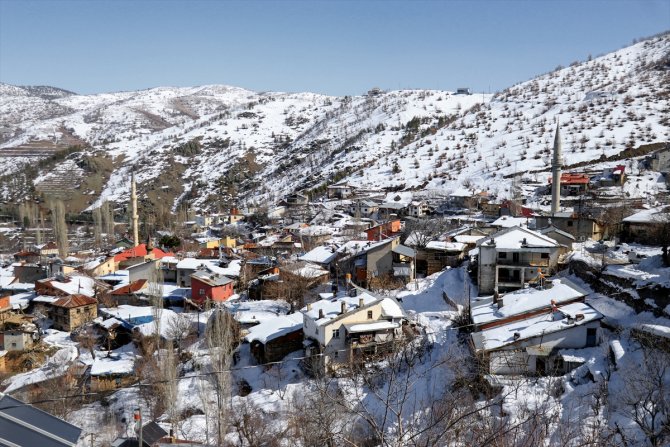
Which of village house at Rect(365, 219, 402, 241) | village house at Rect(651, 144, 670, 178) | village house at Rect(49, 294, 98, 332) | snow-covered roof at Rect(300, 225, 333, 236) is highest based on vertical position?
village house at Rect(651, 144, 670, 178)

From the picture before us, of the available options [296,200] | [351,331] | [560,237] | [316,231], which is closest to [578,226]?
[560,237]

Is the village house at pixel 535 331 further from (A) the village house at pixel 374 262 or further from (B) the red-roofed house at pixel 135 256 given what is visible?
(B) the red-roofed house at pixel 135 256

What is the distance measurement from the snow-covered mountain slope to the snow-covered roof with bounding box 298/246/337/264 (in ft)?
60.2

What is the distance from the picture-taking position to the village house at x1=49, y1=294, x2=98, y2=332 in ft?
62.7

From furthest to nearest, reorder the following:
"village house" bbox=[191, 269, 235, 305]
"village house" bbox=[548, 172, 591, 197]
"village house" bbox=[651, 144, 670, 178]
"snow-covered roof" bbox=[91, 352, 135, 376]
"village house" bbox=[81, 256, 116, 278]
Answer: "village house" bbox=[651, 144, 670, 178]
"village house" bbox=[548, 172, 591, 197]
"village house" bbox=[81, 256, 116, 278]
"village house" bbox=[191, 269, 235, 305]
"snow-covered roof" bbox=[91, 352, 135, 376]

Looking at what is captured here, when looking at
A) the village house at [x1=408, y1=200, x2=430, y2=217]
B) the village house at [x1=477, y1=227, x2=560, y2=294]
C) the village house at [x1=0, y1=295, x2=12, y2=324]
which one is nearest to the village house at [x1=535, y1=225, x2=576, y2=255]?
the village house at [x1=477, y1=227, x2=560, y2=294]

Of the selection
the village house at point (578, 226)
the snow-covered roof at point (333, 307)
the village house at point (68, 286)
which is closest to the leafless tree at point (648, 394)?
the snow-covered roof at point (333, 307)

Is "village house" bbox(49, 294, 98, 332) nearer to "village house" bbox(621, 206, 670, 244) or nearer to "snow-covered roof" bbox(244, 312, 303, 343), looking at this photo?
"snow-covered roof" bbox(244, 312, 303, 343)

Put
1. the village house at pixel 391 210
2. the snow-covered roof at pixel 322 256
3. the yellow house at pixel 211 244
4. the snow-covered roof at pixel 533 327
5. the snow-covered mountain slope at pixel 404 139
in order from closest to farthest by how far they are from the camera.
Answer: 1. the snow-covered roof at pixel 533 327
2. the snow-covered roof at pixel 322 256
3. the yellow house at pixel 211 244
4. the village house at pixel 391 210
5. the snow-covered mountain slope at pixel 404 139

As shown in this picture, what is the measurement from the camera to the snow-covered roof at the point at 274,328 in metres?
14.2

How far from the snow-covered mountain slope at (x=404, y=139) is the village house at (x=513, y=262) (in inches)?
862

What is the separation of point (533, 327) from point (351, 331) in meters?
4.36

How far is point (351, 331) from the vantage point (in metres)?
13.2

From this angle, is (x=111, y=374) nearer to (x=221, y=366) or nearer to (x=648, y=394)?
(x=221, y=366)
